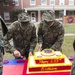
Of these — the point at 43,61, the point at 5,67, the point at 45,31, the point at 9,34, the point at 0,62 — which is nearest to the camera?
the point at 0,62

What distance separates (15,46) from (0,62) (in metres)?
1.22

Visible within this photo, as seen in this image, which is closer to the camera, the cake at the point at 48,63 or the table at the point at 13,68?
the cake at the point at 48,63

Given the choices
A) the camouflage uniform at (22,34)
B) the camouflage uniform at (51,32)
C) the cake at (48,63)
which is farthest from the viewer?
the camouflage uniform at (51,32)

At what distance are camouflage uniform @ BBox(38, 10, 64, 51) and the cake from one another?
2.54 feet

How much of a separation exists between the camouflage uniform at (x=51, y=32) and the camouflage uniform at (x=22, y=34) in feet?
0.73

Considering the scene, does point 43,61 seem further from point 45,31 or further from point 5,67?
point 45,31

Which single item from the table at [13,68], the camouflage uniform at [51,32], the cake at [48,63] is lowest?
the table at [13,68]

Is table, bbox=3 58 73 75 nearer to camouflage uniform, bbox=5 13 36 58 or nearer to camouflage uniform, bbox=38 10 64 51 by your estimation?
camouflage uniform, bbox=5 13 36 58

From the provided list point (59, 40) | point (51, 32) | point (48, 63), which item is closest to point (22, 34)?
point (51, 32)

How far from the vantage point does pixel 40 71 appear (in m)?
2.69

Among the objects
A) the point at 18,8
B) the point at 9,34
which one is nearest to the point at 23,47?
the point at 9,34

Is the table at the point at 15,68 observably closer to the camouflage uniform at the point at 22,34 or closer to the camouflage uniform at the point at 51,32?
the camouflage uniform at the point at 22,34

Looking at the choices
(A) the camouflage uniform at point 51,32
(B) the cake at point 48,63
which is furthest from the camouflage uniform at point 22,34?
(B) the cake at point 48,63

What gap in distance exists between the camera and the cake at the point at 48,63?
2.69 metres
